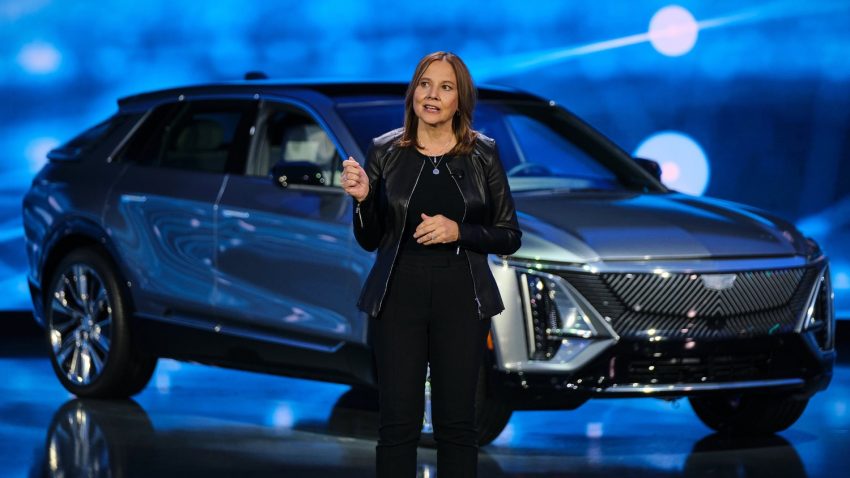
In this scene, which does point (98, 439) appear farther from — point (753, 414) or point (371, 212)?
point (371, 212)

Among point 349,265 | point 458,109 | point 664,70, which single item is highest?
point 664,70

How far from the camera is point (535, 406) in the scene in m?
7.95

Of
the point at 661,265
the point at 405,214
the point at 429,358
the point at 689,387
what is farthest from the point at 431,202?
the point at 689,387

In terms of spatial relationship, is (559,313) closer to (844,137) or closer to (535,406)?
(535,406)

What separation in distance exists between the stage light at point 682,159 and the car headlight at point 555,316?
5.55 m

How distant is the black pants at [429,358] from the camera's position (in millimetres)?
5922

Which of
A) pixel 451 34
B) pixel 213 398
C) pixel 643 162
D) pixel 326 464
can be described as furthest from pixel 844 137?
pixel 326 464

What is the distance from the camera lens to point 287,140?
9.28 meters

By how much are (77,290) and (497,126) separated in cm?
244

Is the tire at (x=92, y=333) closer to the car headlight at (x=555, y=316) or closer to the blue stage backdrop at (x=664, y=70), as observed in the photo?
the car headlight at (x=555, y=316)

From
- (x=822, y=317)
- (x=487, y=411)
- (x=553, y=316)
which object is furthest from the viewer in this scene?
(x=822, y=317)

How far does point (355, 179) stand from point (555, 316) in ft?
7.67

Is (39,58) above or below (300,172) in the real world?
above

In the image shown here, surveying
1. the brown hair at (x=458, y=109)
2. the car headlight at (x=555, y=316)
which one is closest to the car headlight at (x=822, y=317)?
the car headlight at (x=555, y=316)
